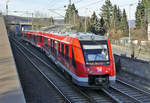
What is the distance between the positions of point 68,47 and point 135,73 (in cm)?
693

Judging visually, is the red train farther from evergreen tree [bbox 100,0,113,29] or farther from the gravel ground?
evergreen tree [bbox 100,0,113,29]

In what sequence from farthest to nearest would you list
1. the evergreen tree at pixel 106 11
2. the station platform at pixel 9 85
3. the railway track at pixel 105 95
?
1. the evergreen tree at pixel 106 11
2. the railway track at pixel 105 95
3. the station platform at pixel 9 85

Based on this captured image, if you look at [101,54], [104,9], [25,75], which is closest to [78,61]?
[101,54]

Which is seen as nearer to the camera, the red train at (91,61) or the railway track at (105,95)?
the railway track at (105,95)

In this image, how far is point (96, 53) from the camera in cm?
1061

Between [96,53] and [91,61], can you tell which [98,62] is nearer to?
[91,61]

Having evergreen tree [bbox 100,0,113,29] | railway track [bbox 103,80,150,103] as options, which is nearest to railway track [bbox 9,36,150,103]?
railway track [bbox 103,80,150,103]

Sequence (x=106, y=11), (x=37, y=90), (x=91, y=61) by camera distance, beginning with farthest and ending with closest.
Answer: (x=106, y=11)
(x=37, y=90)
(x=91, y=61)

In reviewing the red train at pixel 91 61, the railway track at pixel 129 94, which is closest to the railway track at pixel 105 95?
the railway track at pixel 129 94

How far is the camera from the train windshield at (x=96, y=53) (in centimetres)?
1039

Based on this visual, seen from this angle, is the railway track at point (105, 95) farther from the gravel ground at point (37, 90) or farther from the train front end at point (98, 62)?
the train front end at point (98, 62)

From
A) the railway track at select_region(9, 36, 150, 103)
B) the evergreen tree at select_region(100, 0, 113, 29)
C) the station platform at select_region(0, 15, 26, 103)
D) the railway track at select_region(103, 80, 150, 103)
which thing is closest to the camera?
the station platform at select_region(0, 15, 26, 103)

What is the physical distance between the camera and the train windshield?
10391mm

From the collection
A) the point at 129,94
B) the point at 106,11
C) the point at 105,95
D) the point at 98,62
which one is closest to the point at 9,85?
the point at 98,62
